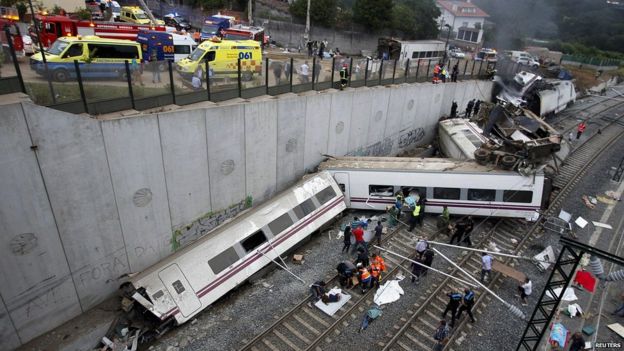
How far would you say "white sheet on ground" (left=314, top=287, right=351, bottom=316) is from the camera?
41.3ft

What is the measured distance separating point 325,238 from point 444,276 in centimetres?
523

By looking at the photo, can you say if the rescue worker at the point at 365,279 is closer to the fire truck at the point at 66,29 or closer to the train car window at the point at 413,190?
the train car window at the point at 413,190

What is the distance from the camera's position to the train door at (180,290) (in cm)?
1219

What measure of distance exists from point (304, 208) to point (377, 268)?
168 inches

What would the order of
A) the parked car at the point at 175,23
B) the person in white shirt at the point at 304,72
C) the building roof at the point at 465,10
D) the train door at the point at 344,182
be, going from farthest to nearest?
the building roof at the point at 465,10 < the parked car at the point at 175,23 < the train door at the point at 344,182 < the person in white shirt at the point at 304,72

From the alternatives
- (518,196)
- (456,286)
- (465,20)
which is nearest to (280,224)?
(456,286)

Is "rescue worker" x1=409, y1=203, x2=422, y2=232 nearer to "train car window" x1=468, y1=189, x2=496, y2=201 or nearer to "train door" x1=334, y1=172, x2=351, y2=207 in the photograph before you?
"train car window" x1=468, y1=189, x2=496, y2=201

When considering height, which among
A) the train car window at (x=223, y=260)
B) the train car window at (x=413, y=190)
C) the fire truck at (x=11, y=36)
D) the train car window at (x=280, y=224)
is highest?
the fire truck at (x=11, y=36)

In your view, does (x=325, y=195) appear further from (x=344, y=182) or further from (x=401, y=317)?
(x=401, y=317)

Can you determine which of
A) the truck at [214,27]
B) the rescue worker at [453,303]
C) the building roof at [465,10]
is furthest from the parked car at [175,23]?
the building roof at [465,10]

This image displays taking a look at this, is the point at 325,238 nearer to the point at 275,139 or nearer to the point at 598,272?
the point at 275,139

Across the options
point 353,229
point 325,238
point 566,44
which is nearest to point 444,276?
point 353,229

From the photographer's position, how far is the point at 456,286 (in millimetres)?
14164

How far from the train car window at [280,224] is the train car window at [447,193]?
7222 millimetres
